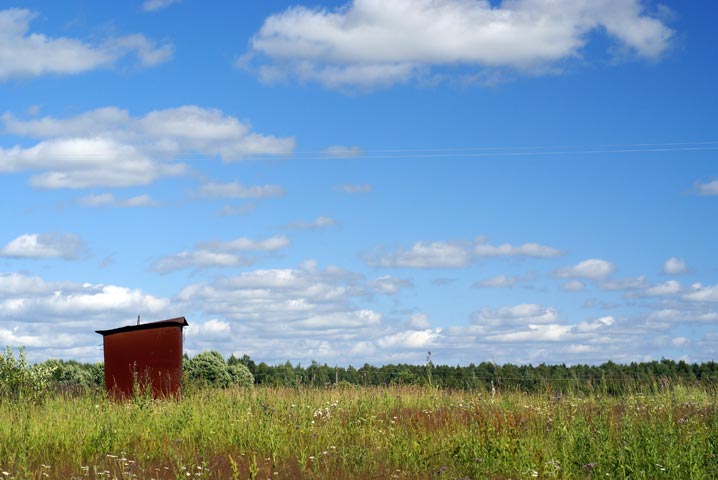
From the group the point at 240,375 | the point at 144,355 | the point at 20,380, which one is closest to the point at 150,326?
the point at 144,355

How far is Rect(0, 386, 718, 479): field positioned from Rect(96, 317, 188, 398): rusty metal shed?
3.96 m

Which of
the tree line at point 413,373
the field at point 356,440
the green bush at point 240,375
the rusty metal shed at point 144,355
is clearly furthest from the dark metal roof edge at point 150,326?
the green bush at point 240,375

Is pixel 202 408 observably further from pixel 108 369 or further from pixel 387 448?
pixel 108 369

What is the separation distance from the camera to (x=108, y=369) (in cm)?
1942

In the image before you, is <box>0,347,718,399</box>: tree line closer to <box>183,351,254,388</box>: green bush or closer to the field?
<box>183,351,254,388</box>: green bush

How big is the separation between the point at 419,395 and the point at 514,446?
6.23m

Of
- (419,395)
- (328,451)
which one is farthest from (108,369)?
(328,451)

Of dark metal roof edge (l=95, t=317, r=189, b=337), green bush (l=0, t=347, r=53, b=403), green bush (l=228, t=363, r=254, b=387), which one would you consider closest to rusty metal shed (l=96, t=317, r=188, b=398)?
dark metal roof edge (l=95, t=317, r=189, b=337)

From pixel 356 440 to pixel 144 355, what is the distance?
968 centimetres

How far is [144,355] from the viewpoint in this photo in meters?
19.2

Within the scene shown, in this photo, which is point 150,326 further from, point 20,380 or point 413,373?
point 413,373

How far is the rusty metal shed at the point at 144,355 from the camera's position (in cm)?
1897

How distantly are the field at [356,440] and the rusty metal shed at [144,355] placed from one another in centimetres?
396

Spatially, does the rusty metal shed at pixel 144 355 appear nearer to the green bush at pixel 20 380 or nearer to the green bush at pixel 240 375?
the green bush at pixel 20 380
